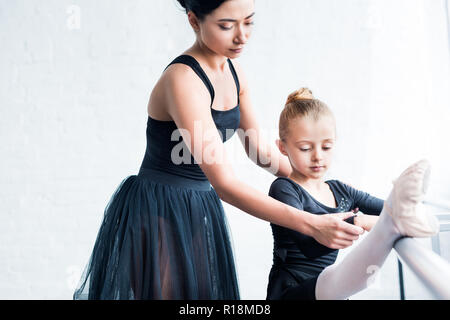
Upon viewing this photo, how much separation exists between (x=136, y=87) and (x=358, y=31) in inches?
41.1

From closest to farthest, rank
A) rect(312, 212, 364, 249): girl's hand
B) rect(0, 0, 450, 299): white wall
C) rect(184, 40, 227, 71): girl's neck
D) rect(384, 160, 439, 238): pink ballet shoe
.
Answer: rect(384, 160, 439, 238): pink ballet shoe, rect(312, 212, 364, 249): girl's hand, rect(184, 40, 227, 71): girl's neck, rect(0, 0, 450, 299): white wall

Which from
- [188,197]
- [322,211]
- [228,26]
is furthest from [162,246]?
[228,26]

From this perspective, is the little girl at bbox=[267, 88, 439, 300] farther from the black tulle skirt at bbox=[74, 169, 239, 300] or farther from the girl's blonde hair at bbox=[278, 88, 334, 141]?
the black tulle skirt at bbox=[74, 169, 239, 300]

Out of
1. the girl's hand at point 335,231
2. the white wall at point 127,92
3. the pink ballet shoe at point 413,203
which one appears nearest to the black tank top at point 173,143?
the girl's hand at point 335,231

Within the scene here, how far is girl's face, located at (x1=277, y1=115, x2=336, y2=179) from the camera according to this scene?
1.08 metres

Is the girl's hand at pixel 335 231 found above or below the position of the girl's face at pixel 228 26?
below

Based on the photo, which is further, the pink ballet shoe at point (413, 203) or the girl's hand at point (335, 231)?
the girl's hand at point (335, 231)

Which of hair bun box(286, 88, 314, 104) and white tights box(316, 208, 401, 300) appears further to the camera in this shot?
hair bun box(286, 88, 314, 104)

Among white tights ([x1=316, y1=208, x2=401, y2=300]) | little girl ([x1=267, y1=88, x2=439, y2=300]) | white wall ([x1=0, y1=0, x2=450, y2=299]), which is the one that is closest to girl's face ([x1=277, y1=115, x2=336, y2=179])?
little girl ([x1=267, y1=88, x2=439, y2=300])

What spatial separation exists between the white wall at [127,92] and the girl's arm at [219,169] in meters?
1.10

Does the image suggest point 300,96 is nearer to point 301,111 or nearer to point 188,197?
point 301,111

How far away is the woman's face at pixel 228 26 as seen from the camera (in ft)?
3.16

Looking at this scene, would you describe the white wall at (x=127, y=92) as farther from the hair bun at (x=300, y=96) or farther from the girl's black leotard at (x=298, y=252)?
the girl's black leotard at (x=298, y=252)

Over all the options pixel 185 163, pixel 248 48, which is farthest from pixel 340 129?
pixel 185 163
